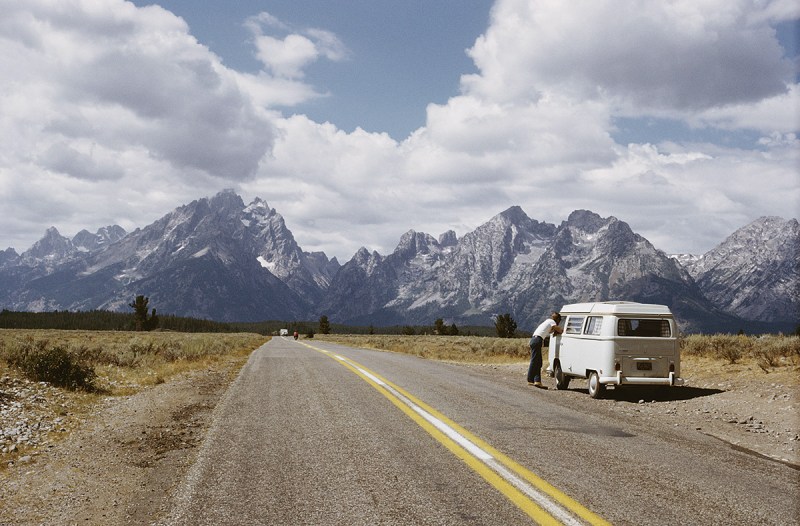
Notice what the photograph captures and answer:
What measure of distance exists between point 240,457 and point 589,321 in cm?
1046

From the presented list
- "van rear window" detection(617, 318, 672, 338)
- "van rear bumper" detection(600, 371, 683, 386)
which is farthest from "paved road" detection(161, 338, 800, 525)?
"van rear window" detection(617, 318, 672, 338)

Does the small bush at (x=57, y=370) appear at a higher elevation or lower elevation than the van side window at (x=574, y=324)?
lower

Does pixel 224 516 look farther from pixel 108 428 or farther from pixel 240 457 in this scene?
pixel 108 428

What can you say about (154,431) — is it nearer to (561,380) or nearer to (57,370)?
(57,370)

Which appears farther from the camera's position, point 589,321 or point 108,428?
point 589,321

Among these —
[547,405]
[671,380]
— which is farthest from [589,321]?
[547,405]

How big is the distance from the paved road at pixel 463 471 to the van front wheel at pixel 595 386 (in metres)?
3.53

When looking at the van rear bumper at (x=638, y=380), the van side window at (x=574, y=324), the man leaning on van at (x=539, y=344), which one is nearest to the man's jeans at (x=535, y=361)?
the man leaning on van at (x=539, y=344)

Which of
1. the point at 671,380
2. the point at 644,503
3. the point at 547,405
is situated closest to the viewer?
the point at 644,503

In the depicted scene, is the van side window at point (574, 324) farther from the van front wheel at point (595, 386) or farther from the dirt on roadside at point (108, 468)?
the dirt on roadside at point (108, 468)

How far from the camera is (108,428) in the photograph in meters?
9.26

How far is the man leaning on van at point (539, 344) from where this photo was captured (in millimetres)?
15906

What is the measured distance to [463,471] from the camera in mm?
5969

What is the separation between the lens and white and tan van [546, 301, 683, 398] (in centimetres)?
1324
